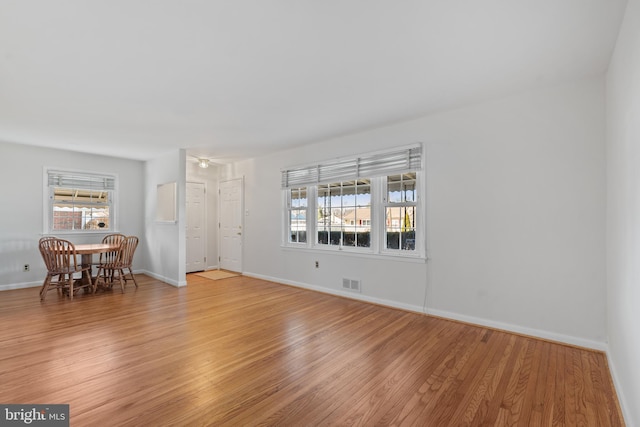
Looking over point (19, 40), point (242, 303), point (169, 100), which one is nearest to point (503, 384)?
point (242, 303)

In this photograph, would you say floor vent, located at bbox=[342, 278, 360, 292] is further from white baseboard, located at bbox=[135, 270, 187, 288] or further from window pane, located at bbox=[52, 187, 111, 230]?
window pane, located at bbox=[52, 187, 111, 230]

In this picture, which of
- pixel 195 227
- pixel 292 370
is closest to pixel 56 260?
pixel 195 227

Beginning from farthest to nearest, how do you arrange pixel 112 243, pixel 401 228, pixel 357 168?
pixel 112 243 → pixel 357 168 → pixel 401 228

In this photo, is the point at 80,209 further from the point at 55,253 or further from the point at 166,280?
the point at 166,280

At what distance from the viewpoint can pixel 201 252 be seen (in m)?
7.08

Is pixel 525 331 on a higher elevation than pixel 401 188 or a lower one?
lower

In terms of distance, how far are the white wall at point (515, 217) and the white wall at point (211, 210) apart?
14.3ft

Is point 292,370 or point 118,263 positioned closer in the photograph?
point 292,370

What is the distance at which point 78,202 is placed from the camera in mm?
5977

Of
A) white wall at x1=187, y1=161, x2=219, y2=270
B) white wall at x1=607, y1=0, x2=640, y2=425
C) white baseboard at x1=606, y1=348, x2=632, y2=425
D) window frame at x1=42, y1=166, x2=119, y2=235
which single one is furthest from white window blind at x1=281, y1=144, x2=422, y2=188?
window frame at x1=42, y1=166, x2=119, y2=235

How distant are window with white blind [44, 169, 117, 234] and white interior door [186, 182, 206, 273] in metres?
1.47

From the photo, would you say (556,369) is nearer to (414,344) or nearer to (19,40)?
(414,344)

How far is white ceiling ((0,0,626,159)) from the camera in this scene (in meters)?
1.93

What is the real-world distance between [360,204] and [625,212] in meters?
3.05
